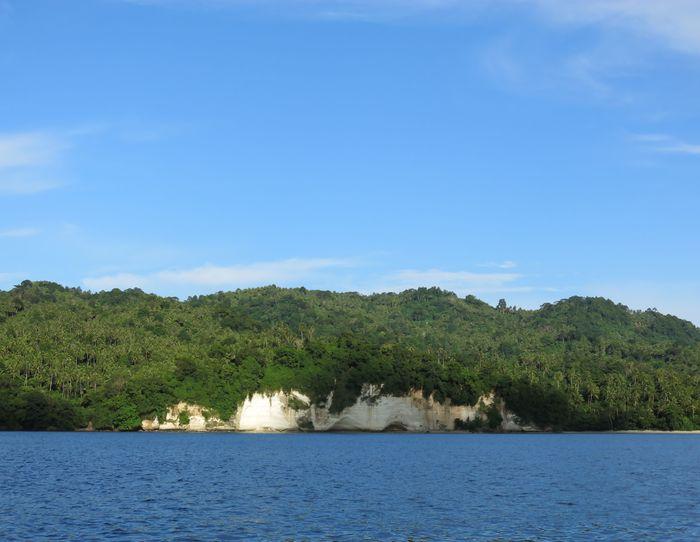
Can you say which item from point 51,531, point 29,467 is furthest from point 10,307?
point 51,531

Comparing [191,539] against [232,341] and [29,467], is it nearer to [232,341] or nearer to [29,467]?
[29,467]

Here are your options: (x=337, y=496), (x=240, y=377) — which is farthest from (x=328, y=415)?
(x=337, y=496)

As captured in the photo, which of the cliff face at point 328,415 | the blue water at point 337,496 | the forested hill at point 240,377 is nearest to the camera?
the blue water at point 337,496

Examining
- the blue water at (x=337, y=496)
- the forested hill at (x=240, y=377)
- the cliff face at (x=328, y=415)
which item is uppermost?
the forested hill at (x=240, y=377)

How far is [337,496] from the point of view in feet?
171

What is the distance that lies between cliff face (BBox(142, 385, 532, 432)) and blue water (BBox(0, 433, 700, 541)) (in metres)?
53.1

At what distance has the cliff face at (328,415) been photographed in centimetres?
14800

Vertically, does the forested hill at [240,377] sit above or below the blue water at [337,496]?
above

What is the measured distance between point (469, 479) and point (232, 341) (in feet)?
381

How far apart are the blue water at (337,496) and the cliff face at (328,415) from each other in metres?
53.1

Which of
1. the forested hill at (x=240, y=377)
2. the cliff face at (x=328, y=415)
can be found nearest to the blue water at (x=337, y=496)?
the forested hill at (x=240, y=377)

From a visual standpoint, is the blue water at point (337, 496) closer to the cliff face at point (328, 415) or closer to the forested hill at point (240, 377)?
the forested hill at point (240, 377)

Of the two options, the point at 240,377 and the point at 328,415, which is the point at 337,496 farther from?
the point at 328,415

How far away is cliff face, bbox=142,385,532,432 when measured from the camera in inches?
5827
